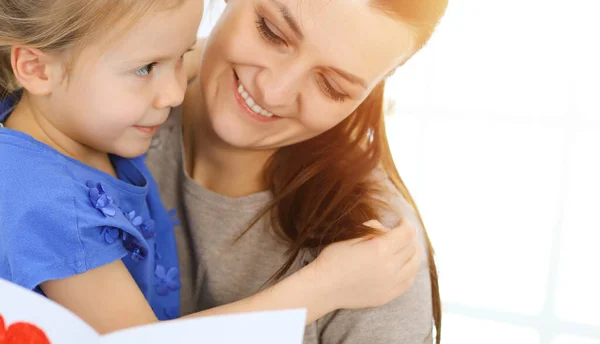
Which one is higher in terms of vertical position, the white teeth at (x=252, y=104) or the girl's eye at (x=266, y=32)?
the girl's eye at (x=266, y=32)

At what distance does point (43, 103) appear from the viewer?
1.05 meters

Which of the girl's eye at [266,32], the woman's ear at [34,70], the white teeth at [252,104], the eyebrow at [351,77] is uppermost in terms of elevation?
the girl's eye at [266,32]

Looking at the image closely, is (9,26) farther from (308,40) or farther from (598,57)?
(598,57)

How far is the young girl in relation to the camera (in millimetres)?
918

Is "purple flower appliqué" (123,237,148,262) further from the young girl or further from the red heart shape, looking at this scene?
the red heart shape

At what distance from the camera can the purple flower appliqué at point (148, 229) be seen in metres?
1.16

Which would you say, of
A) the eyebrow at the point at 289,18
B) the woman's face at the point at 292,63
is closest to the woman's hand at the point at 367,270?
the woman's face at the point at 292,63

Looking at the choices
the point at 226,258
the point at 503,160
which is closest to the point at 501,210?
the point at 503,160

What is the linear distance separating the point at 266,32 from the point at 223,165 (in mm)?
336

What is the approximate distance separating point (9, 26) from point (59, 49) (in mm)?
84

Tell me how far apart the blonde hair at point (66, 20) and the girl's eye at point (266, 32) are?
178 mm

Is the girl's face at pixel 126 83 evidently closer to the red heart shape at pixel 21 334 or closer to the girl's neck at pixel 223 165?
the girl's neck at pixel 223 165

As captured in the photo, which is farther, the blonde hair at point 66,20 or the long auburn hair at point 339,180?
the long auburn hair at point 339,180

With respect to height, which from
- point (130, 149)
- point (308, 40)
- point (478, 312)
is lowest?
point (478, 312)
